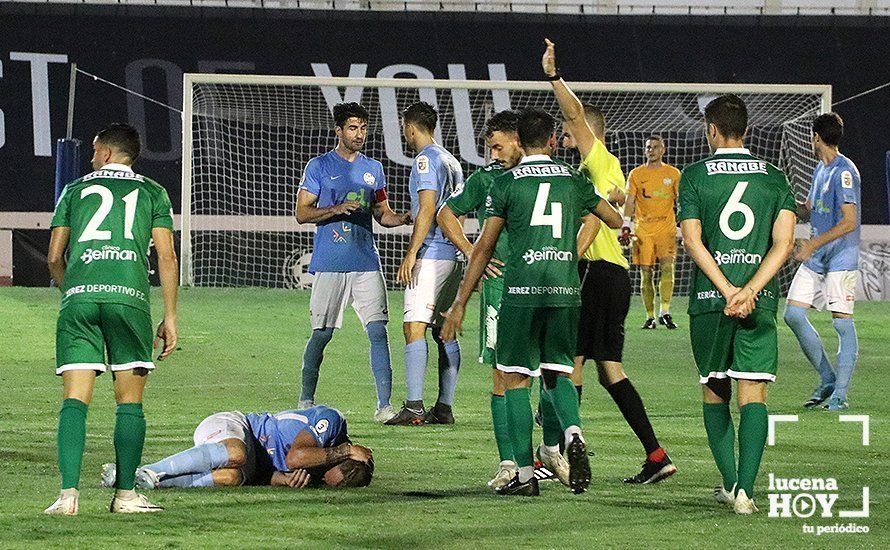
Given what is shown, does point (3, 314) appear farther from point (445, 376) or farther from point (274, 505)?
point (274, 505)

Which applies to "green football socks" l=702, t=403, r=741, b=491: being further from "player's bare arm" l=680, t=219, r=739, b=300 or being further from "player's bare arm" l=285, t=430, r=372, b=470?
"player's bare arm" l=285, t=430, r=372, b=470

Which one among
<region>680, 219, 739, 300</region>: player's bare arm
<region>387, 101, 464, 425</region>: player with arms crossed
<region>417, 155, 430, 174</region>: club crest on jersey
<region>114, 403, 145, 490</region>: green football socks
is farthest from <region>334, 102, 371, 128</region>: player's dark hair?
<region>114, 403, 145, 490</region>: green football socks

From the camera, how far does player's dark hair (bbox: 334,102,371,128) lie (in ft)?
32.5

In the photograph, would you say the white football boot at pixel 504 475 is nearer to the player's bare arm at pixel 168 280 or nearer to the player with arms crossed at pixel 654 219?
the player's bare arm at pixel 168 280

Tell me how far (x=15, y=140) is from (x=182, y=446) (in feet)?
51.4

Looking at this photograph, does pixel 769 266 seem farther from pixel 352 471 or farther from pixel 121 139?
pixel 121 139

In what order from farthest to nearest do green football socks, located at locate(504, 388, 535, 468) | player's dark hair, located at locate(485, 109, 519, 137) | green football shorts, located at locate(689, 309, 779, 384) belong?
1. player's dark hair, located at locate(485, 109, 519, 137)
2. green football socks, located at locate(504, 388, 535, 468)
3. green football shorts, located at locate(689, 309, 779, 384)

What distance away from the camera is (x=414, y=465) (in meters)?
8.00

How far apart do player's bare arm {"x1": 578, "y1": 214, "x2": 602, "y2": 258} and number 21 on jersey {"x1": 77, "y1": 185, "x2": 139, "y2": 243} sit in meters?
2.20

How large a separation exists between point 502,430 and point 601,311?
2.98 ft

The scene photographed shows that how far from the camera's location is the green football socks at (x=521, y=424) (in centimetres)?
701

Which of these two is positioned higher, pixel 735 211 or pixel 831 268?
pixel 735 211

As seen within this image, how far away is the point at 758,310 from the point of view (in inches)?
259

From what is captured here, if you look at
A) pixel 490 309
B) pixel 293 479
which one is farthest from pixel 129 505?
pixel 490 309
